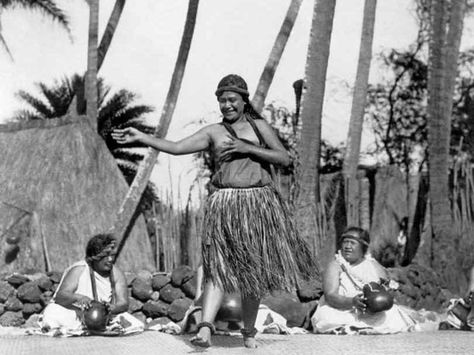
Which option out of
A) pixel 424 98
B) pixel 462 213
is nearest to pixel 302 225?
pixel 462 213

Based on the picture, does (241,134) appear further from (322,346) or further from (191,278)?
(191,278)

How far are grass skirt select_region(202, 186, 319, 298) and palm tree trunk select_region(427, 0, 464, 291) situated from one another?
19.2 ft

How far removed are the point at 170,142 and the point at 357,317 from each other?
2433 mm

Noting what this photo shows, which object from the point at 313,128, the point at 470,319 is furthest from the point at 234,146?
the point at 313,128

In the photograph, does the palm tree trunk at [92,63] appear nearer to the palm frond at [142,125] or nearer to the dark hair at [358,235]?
the dark hair at [358,235]

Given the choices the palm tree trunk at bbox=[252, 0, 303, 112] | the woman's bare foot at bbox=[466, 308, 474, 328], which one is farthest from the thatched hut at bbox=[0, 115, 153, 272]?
the woman's bare foot at bbox=[466, 308, 474, 328]

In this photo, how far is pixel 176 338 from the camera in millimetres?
5574

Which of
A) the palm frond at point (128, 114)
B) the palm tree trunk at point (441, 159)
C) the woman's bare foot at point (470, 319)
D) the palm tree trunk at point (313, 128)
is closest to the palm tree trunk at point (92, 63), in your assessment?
the palm tree trunk at point (313, 128)

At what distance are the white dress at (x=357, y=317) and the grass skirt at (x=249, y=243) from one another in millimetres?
1758

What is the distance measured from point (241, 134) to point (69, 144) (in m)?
6.34

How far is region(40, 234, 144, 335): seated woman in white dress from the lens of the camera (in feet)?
20.8

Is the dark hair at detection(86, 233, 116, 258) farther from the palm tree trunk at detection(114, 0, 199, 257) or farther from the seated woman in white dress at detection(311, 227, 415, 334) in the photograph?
the palm tree trunk at detection(114, 0, 199, 257)

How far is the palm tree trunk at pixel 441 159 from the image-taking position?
10.7 metres

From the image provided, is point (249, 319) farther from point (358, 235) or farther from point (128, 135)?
point (358, 235)
